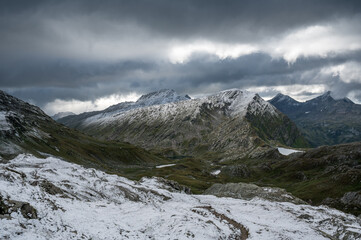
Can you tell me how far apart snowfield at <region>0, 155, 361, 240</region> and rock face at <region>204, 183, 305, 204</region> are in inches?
777

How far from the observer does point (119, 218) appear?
36.3 metres

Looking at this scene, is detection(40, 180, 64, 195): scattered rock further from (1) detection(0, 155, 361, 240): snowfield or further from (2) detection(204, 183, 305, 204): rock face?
(2) detection(204, 183, 305, 204): rock face

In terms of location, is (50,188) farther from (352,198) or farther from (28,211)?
(352,198)

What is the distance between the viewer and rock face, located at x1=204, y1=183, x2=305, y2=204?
262ft

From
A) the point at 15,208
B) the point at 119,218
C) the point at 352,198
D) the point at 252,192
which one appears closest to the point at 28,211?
the point at 15,208

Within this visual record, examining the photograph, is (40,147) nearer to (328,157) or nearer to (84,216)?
(84,216)

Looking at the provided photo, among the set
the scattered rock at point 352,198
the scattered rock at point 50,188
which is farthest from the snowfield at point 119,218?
the scattered rock at point 352,198

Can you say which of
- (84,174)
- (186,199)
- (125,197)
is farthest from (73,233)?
(186,199)

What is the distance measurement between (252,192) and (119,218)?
64.3 meters

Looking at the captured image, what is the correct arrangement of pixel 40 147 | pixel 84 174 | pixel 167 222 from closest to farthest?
pixel 167 222, pixel 84 174, pixel 40 147

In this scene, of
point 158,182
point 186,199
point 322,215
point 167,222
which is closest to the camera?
point 167,222

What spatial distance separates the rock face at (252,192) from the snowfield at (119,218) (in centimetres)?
1972

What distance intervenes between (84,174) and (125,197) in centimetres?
1442

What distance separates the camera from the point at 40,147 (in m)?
147
